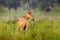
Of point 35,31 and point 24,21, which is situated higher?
point 24,21

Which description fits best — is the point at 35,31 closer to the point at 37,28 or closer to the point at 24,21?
the point at 37,28

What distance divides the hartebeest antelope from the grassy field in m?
0.05

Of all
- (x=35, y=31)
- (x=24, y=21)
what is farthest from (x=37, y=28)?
(x=24, y=21)

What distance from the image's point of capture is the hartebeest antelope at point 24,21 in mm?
3957

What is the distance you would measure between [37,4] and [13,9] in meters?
0.32

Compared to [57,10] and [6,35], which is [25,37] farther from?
[57,10]

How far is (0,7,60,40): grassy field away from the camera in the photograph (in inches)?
154

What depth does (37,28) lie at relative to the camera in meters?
3.93

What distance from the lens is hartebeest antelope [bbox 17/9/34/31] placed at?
396cm

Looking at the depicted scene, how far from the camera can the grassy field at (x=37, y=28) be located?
390 cm

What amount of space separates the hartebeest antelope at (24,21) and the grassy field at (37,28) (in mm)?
A: 52

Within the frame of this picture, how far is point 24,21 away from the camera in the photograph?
3988mm

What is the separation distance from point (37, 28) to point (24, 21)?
0.20 metres

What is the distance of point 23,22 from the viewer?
4.01 meters
